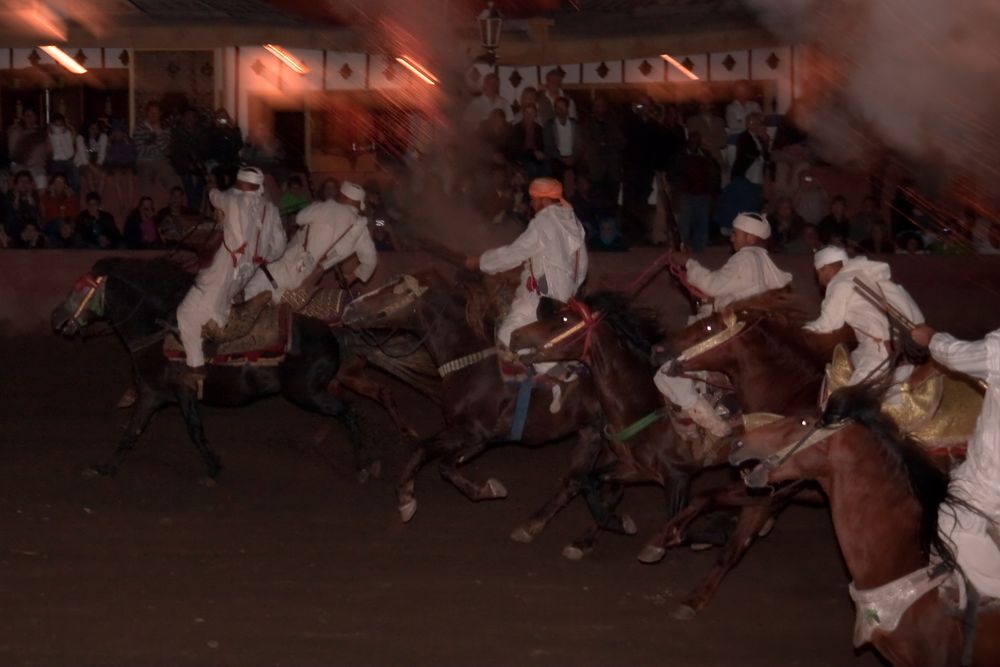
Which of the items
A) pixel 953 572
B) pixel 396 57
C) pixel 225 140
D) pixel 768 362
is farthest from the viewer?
pixel 396 57

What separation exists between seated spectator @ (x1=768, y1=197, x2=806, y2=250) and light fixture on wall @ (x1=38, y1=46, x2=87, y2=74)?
961 centimetres

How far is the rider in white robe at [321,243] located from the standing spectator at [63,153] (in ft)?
22.6

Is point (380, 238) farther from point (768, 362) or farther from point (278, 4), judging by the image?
point (768, 362)

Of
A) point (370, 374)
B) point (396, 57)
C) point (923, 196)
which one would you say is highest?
point (396, 57)

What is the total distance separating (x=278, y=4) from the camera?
20047mm

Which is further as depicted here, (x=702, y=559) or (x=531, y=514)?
(x=531, y=514)

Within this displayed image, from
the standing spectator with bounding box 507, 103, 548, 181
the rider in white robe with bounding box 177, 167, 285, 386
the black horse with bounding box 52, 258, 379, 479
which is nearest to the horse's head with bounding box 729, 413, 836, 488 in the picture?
the black horse with bounding box 52, 258, 379, 479

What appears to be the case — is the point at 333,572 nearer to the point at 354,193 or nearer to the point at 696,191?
the point at 354,193

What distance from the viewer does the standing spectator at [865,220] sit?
17.1 m

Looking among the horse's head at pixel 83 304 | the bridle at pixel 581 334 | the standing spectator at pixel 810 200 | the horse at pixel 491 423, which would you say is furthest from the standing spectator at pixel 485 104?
the bridle at pixel 581 334

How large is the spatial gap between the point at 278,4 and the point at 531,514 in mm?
11065


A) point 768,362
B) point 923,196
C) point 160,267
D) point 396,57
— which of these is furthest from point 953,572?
point 396,57

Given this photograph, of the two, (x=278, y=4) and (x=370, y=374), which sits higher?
(x=278, y=4)

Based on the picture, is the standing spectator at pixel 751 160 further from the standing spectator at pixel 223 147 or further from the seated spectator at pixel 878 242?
the standing spectator at pixel 223 147
